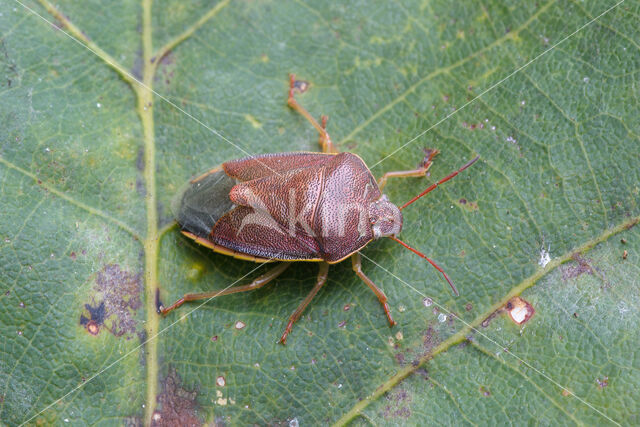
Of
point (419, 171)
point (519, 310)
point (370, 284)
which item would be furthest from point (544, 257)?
point (370, 284)

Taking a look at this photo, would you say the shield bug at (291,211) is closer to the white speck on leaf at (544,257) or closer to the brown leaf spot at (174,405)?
the brown leaf spot at (174,405)

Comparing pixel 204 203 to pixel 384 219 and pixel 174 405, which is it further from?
pixel 174 405

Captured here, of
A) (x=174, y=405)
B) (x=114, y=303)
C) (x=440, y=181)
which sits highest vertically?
(x=440, y=181)

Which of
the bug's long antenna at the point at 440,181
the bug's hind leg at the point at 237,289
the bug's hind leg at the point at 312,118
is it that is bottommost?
the bug's hind leg at the point at 237,289

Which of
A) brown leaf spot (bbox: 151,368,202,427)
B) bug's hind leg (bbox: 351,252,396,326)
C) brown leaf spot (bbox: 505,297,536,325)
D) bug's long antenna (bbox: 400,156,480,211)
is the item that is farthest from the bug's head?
brown leaf spot (bbox: 151,368,202,427)

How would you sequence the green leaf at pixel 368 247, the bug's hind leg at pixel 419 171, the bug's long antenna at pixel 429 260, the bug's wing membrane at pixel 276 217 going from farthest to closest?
the bug's hind leg at pixel 419 171 < the bug's wing membrane at pixel 276 217 < the bug's long antenna at pixel 429 260 < the green leaf at pixel 368 247

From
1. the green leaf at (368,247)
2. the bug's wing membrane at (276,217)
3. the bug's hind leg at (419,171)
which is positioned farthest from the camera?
the bug's hind leg at (419,171)

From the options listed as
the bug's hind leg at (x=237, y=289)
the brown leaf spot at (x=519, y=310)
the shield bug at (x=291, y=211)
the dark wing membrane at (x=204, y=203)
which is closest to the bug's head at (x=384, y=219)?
the shield bug at (x=291, y=211)

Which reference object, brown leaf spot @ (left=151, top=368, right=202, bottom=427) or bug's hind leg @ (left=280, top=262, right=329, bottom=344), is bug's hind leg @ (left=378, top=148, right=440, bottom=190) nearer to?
bug's hind leg @ (left=280, top=262, right=329, bottom=344)
